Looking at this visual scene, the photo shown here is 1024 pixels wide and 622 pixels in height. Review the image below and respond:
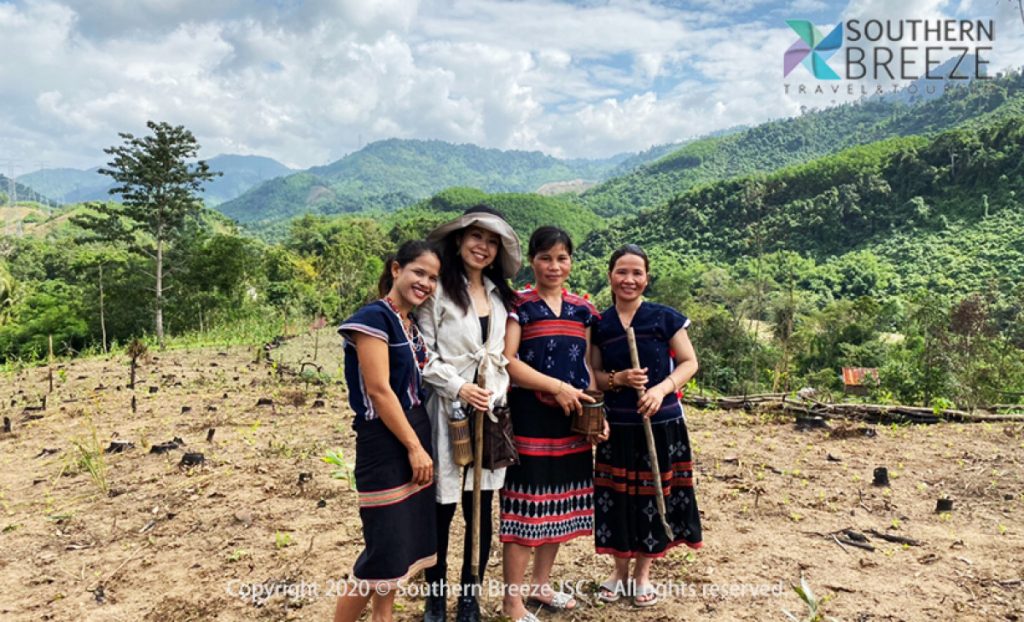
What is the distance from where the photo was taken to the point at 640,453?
8.68ft

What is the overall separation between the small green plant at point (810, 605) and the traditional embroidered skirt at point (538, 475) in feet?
3.03

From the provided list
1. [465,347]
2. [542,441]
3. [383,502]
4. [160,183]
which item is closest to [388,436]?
[383,502]

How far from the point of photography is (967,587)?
2.85 meters

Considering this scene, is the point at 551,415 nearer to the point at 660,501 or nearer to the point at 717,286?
the point at 660,501

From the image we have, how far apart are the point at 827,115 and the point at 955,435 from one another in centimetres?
17194

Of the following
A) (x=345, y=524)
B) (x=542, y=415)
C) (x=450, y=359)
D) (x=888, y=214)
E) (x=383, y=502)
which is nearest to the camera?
(x=383, y=502)

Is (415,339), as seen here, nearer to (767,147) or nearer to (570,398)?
(570,398)

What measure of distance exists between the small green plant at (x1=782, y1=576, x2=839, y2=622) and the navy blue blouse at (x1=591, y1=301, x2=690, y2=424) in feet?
2.87

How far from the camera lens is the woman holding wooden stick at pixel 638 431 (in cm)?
263

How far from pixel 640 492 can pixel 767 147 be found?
6250 inches

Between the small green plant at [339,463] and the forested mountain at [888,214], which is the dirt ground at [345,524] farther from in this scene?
the forested mountain at [888,214]

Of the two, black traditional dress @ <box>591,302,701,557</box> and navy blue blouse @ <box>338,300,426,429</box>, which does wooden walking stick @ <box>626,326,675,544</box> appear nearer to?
black traditional dress @ <box>591,302,701,557</box>

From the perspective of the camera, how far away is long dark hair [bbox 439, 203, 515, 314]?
7.86ft

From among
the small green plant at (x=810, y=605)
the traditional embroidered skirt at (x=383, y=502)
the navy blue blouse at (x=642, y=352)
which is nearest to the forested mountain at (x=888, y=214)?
the small green plant at (x=810, y=605)
